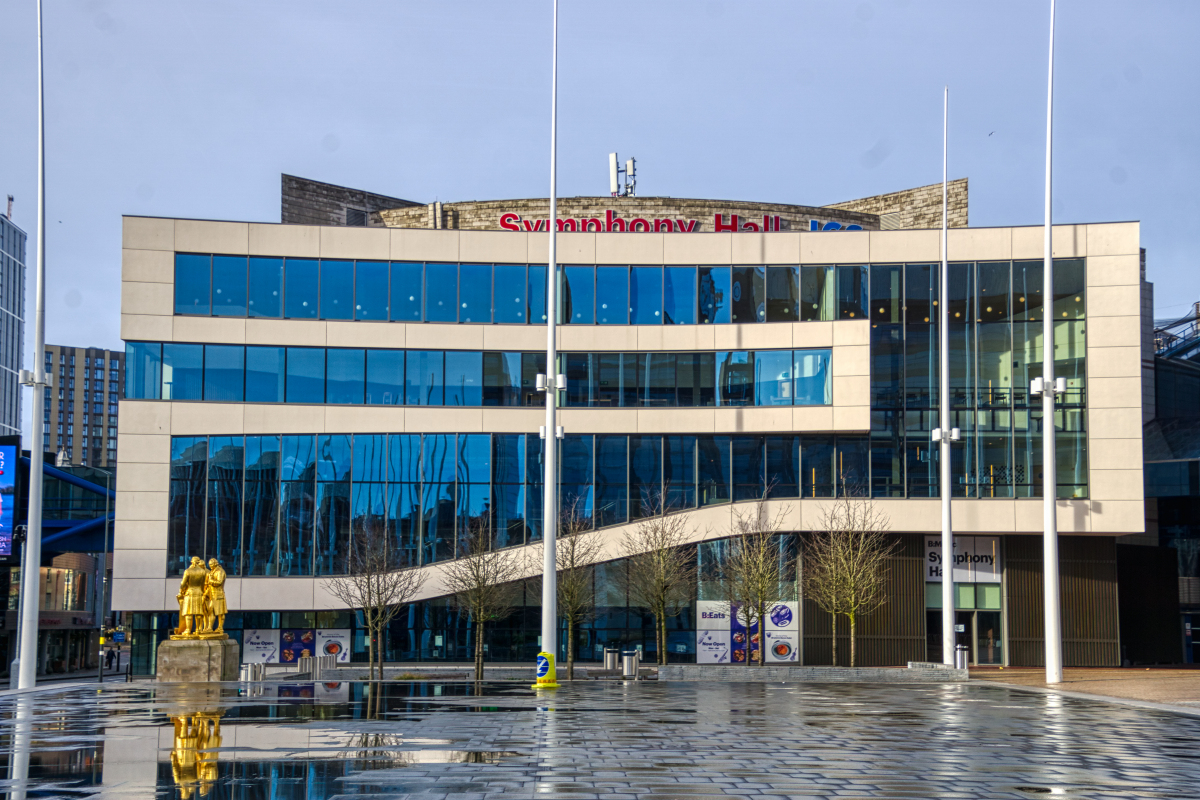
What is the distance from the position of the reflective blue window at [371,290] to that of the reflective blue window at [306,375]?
2.31 m

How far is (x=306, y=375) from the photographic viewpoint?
46.1 m

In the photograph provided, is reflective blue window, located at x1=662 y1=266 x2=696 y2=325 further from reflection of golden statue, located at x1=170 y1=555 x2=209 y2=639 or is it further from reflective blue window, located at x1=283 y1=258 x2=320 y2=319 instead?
reflection of golden statue, located at x1=170 y1=555 x2=209 y2=639

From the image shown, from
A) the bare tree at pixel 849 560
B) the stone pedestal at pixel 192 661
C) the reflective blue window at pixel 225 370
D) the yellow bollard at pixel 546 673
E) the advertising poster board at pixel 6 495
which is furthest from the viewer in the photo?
the reflective blue window at pixel 225 370

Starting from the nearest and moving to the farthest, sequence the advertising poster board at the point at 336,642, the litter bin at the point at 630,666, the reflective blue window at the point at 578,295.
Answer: the litter bin at the point at 630,666 < the advertising poster board at the point at 336,642 < the reflective blue window at the point at 578,295

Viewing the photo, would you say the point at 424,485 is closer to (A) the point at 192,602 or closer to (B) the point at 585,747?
(A) the point at 192,602

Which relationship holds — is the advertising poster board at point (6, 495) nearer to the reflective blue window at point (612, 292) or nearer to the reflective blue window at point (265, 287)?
the reflective blue window at point (265, 287)

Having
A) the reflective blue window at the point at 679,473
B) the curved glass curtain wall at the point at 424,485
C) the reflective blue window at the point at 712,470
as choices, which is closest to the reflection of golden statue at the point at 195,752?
the curved glass curtain wall at the point at 424,485

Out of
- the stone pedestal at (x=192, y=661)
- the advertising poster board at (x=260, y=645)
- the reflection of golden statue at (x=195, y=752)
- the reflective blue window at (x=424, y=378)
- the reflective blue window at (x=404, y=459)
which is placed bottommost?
the advertising poster board at (x=260, y=645)

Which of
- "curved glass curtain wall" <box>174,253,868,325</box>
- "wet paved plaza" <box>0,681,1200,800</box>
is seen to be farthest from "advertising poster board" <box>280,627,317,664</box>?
"wet paved plaza" <box>0,681,1200,800</box>

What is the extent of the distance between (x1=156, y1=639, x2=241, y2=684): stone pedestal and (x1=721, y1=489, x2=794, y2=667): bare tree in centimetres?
1746

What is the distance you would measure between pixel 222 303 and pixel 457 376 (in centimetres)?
963

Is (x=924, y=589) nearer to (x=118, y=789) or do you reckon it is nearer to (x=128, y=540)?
(x=128, y=540)

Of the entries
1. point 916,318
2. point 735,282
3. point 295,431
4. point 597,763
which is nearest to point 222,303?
point 295,431

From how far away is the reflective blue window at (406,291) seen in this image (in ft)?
153
